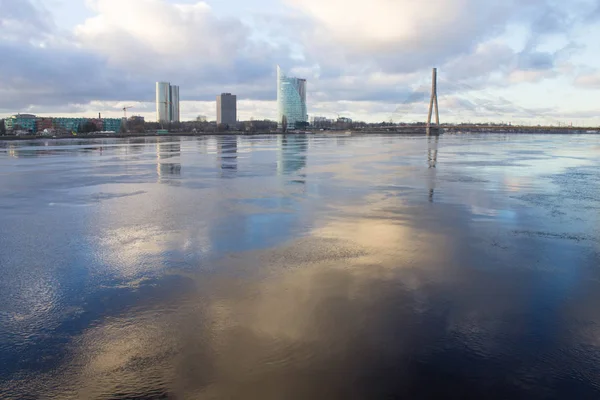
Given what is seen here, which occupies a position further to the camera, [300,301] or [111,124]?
[111,124]

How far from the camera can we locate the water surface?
4156 millimetres

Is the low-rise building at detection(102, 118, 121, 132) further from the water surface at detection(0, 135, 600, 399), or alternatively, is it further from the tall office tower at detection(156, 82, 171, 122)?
the water surface at detection(0, 135, 600, 399)

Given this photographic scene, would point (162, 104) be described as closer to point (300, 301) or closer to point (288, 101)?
point (288, 101)

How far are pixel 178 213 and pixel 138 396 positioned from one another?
7521 mm

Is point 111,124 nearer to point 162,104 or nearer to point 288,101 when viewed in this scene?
point 162,104

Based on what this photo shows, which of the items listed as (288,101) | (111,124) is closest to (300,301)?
(288,101)

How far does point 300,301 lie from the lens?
5754 mm

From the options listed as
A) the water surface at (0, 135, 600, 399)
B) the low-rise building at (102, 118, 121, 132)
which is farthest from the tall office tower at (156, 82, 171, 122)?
the water surface at (0, 135, 600, 399)

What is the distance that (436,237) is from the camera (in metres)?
8.84

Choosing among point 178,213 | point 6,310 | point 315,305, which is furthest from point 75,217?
point 315,305

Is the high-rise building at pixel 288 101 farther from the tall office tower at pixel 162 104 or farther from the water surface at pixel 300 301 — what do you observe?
the water surface at pixel 300 301

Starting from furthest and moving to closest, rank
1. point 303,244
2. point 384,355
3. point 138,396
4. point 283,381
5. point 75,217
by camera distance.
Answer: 1. point 75,217
2. point 303,244
3. point 384,355
4. point 283,381
5. point 138,396

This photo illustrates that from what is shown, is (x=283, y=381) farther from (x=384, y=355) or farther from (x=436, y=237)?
(x=436, y=237)

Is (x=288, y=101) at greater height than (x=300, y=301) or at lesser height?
greater
